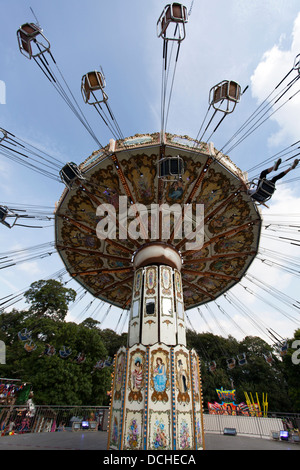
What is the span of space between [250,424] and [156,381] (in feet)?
45.2

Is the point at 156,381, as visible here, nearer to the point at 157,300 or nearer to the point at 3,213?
the point at 157,300

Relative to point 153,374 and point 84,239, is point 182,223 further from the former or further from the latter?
point 153,374

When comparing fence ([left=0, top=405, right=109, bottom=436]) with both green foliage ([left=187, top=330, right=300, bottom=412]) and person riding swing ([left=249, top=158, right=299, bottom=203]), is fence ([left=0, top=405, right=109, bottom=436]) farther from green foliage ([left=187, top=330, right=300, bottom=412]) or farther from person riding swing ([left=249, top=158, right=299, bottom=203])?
person riding swing ([left=249, top=158, right=299, bottom=203])

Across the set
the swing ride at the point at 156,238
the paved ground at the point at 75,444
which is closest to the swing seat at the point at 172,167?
the swing ride at the point at 156,238

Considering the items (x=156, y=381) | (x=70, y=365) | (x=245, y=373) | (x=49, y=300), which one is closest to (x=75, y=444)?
(x=156, y=381)

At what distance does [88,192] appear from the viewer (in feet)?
39.8

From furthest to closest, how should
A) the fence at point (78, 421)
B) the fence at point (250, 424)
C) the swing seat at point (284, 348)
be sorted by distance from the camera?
the fence at point (250, 424)
the fence at point (78, 421)
the swing seat at point (284, 348)

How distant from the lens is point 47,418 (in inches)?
744

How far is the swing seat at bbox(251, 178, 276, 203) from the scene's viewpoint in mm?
9156

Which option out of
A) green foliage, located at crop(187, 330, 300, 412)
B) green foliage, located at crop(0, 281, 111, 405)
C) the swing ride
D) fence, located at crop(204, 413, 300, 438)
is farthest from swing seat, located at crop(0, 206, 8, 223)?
green foliage, located at crop(187, 330, 300, 412)

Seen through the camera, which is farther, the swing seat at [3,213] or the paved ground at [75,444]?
the swing seat at [3,213]

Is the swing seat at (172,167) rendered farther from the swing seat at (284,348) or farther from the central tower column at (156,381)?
the swing seat at (284,348)

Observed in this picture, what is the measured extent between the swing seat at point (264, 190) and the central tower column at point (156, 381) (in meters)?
5.47

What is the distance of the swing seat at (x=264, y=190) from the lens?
9.16 m
